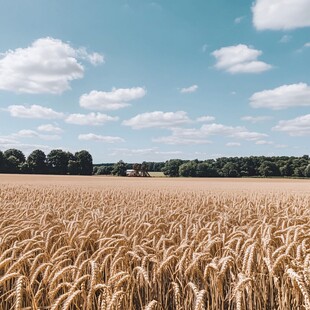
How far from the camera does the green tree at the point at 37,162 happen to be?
91188 mm

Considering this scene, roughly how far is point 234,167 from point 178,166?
1470 cm

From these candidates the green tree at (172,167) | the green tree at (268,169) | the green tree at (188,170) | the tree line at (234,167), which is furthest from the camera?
the green tree at (172,167)

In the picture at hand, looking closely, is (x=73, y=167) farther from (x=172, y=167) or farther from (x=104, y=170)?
(x=172, y=167)

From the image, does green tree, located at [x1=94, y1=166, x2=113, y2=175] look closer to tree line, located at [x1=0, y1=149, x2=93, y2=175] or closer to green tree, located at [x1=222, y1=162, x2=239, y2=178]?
tree line, located at [x1=0, y1=149, x2=93, y2=175]

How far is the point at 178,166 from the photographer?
9550 cm

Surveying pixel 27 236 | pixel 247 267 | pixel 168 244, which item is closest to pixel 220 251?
pixel 168 244

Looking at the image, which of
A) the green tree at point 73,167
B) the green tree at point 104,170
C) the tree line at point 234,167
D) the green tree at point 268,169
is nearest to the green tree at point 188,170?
the tree line at point 234,167

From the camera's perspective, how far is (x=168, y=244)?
5.04 m

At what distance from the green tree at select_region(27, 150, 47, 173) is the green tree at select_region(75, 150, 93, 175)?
29.3 feet

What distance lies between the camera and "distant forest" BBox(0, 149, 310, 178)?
294ft

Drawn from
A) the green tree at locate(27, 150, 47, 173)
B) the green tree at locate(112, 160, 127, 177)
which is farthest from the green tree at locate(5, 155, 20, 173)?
the green tree at locate(112, 160, 127, 177)

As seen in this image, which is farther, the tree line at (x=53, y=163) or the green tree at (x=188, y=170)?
the tree line at (x=53, y=163)

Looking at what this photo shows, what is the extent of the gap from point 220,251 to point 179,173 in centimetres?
8649

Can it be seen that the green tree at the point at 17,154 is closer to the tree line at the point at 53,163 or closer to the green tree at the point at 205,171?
the tree line at the point at 53,163
